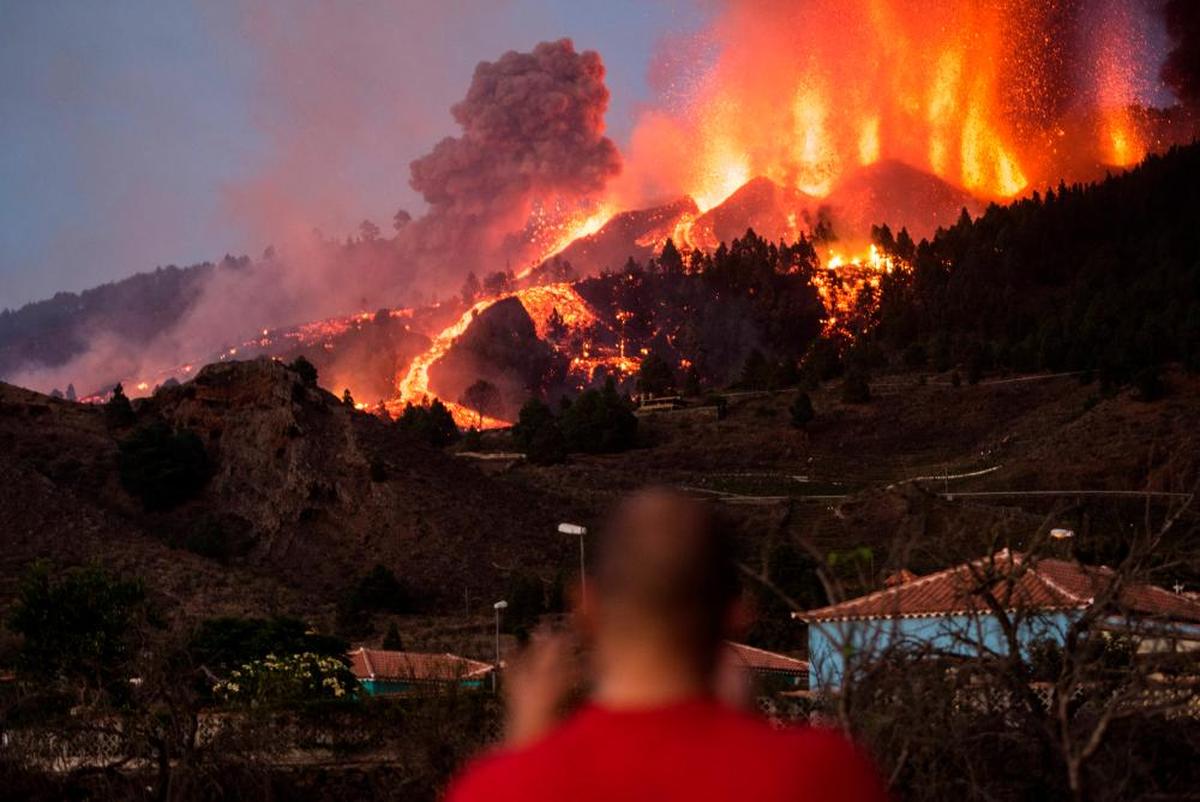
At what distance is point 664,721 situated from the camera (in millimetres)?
2113

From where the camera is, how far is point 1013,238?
305ft

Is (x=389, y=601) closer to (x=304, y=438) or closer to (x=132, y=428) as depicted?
(x=304, y=438)

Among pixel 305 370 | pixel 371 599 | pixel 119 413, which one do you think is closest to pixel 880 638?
pixel 371 599

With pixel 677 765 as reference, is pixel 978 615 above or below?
below

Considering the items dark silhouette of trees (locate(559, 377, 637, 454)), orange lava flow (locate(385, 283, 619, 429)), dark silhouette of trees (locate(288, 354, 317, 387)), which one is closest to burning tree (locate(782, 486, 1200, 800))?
dark silhouette of trees (locate(288, 354, 317, 387))

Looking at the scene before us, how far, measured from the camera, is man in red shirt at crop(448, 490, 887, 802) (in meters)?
2.03

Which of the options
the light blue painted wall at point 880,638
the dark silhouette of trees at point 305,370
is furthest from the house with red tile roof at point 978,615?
the dark silhouette of trees at point 305,370

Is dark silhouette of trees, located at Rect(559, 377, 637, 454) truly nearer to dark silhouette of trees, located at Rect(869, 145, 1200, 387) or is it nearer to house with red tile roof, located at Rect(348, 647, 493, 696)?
dark silhouette of trees, located at Rect(869, 145, 1200, 387)

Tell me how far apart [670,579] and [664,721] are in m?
0.24

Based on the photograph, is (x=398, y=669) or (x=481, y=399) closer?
(x=398, y=669)

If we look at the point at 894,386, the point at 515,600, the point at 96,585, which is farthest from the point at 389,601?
the point at 894,386

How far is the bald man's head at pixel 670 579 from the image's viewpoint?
218 cm

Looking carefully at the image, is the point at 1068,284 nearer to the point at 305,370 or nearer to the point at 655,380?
the point at 655,380

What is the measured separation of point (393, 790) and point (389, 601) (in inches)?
996
